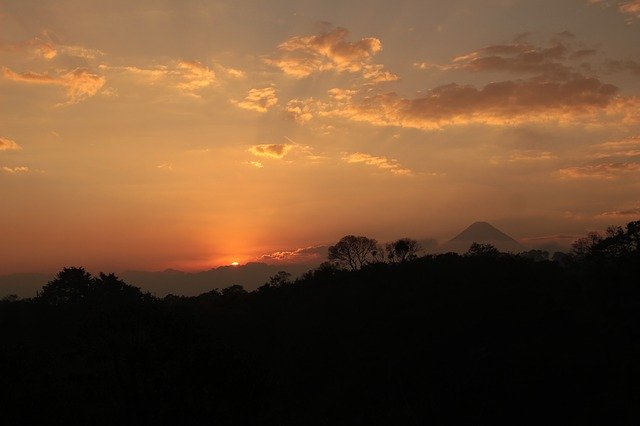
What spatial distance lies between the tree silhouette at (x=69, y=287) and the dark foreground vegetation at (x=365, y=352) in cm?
191

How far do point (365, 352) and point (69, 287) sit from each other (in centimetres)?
8013

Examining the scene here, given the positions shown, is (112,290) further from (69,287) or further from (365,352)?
(365,352)

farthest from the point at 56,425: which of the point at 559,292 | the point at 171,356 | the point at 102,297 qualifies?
the point at 102,297

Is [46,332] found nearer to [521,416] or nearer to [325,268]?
[325,268]

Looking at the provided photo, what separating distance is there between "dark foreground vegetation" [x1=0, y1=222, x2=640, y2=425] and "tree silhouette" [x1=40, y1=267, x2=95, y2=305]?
75.2 inches

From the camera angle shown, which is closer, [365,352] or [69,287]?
[365,352]

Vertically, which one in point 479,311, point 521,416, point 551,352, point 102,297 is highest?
point 102,297

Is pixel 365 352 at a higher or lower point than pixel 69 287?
lower

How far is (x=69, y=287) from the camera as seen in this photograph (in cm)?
11606

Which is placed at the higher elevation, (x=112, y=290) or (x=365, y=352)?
(x=112, y=290)

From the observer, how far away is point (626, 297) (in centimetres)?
6112

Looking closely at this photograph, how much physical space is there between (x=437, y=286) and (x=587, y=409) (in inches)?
1391

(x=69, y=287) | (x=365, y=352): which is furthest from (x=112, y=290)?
(x=365, y=352)

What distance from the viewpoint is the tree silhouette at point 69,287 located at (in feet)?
371
